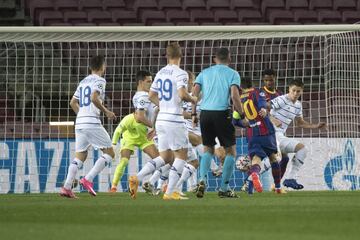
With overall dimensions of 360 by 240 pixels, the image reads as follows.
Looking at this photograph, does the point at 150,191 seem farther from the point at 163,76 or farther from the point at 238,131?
the point at 238,131

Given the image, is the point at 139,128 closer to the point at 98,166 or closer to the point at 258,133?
the point at 98,166

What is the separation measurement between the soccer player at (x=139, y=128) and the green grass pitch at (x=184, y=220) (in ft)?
12.4

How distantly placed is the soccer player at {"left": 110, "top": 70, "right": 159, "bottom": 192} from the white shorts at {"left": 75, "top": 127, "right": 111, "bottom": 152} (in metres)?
0.82

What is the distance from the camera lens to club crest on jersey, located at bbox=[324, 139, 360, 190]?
59.4 ft

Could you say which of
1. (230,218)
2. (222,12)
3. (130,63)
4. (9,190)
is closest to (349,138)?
(130,63)

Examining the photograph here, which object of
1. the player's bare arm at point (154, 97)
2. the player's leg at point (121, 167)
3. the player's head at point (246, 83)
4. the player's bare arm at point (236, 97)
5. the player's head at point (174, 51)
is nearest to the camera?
the player's head at point (174, 51)

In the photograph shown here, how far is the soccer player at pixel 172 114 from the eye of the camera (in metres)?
12.8

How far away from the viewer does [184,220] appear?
870 cm

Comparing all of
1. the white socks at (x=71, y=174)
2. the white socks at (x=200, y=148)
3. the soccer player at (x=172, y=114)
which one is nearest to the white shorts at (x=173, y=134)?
the soccer player at (x=172, y=114)

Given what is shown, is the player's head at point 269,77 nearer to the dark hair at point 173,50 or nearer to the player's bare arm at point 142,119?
the player's bare arm at point 142,119

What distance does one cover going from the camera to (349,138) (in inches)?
714

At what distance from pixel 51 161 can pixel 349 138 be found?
16.3ft

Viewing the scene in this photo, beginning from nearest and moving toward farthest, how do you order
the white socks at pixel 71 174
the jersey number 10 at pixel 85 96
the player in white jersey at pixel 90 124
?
the white socks at pixel 71 174 < the player in white jersey at pixel 90 124 < the jersey number 10 at pixel 85 96

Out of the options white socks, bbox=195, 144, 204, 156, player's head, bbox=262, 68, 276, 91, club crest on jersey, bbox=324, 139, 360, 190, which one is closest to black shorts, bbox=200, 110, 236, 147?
player's head, bbox=262, 68, 276, 91
